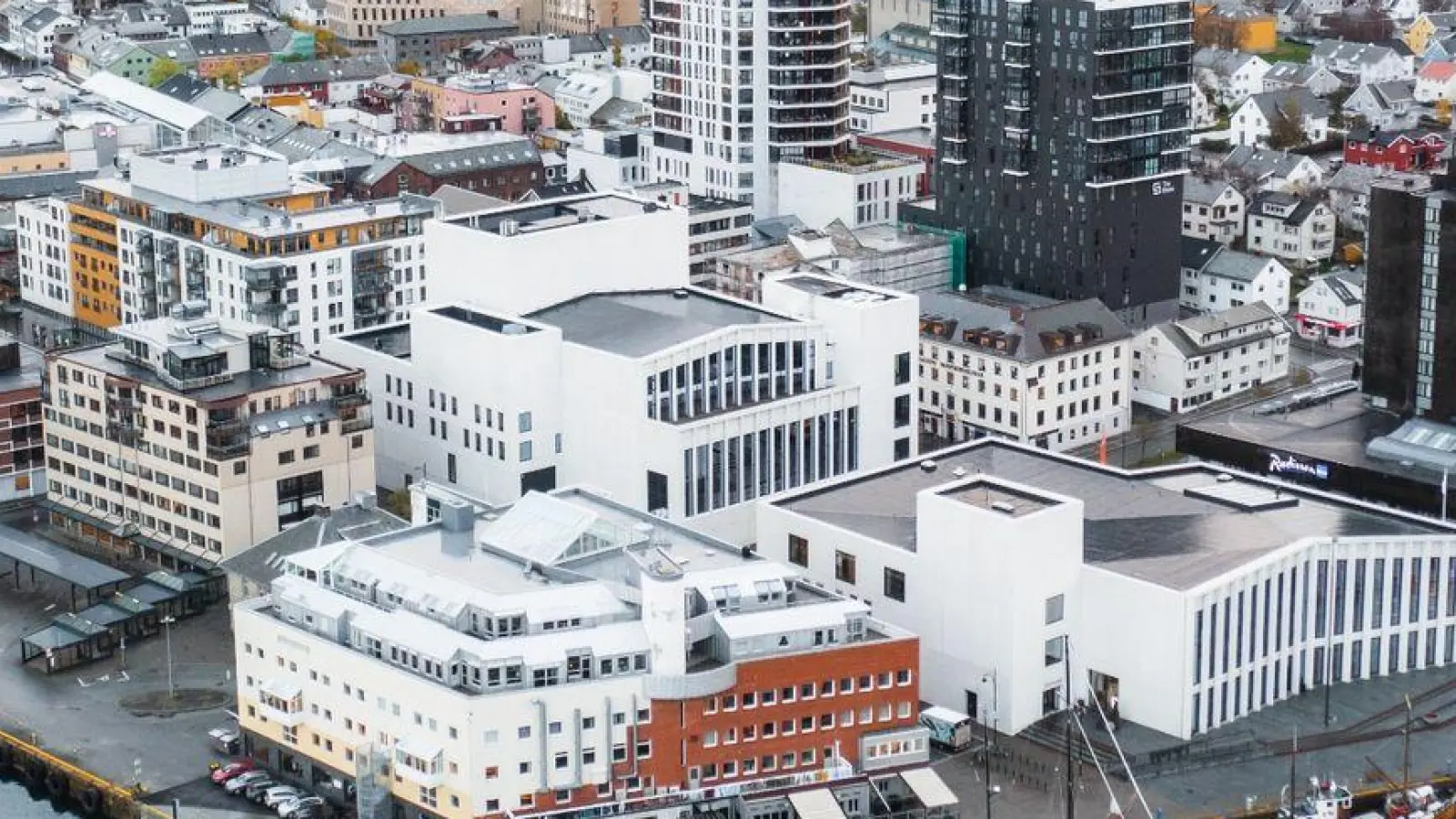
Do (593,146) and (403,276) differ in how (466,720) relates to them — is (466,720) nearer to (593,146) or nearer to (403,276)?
(403,276)

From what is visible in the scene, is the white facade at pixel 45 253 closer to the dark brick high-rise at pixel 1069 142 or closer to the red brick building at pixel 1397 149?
the dark brick high-rise at pixel 1069 142

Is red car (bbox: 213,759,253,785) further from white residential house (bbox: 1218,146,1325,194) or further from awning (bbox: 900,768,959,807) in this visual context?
white residential house (bbox: 1218,146,1325,194)

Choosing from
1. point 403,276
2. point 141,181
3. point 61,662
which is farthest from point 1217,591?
point 141,181

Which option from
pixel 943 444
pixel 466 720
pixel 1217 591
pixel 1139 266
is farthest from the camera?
pixel 1139 266

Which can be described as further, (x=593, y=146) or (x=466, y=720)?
(x=593, y=146)

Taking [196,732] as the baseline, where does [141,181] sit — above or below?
above

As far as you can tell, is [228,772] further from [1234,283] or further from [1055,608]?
[1234,283]

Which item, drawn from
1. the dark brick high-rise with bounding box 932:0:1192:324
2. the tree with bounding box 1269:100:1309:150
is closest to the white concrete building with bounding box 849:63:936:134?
the tree with bounding box 1269:100:1309:150
